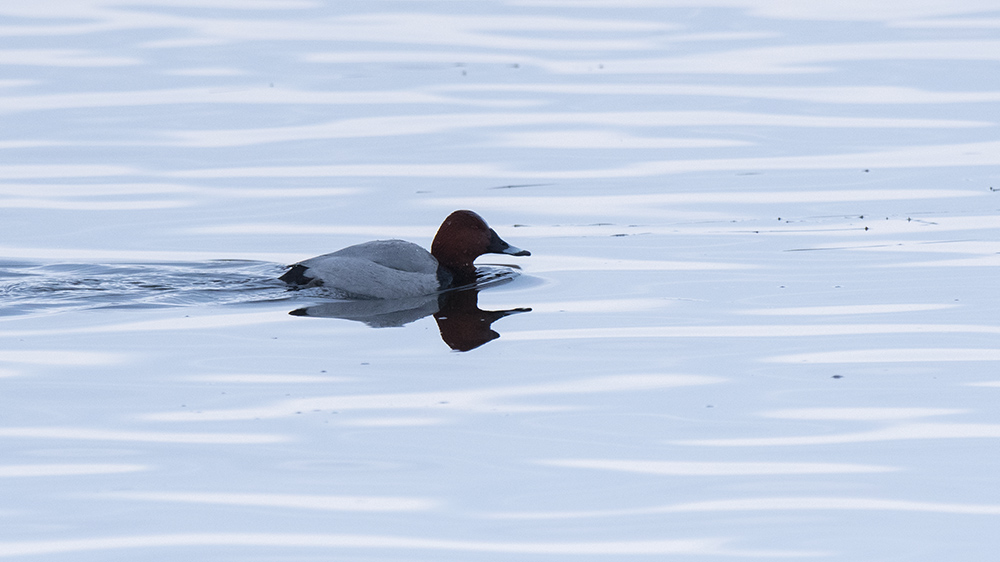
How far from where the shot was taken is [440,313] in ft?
30.6

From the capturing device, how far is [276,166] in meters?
13.7

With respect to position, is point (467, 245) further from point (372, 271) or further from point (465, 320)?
point (465, 320)

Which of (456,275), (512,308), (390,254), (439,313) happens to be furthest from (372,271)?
(512,308)

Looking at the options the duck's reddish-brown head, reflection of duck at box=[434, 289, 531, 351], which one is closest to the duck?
the duck's reddish-brown head

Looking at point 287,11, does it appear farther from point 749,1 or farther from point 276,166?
point 276,166

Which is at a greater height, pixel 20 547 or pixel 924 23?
pixel 924 23

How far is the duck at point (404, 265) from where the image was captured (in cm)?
970

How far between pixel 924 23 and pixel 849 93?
541cm

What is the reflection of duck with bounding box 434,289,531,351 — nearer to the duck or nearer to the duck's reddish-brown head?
the duck

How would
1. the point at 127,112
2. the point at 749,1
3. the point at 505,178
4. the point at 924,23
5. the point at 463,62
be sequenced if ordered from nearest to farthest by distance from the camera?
1. the point at 505,178
2. the point at 127,112
3. the point at 463,62
4. the point at 924,23
5. the point at 749,1

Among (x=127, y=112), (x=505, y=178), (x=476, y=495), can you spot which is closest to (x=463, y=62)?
(x=127, y=112)

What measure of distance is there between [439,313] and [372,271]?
0.66 metres

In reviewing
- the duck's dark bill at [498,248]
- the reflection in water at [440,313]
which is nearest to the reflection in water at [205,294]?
the reflection in water at [440,313]

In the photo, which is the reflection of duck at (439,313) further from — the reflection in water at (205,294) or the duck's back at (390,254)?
the duck's back at (390,254)
